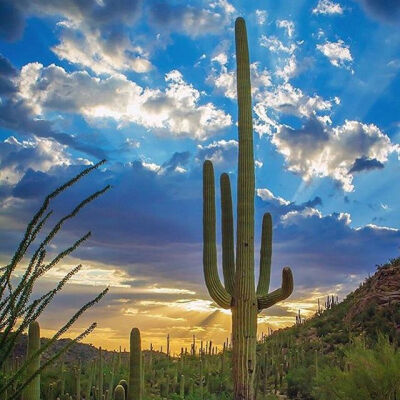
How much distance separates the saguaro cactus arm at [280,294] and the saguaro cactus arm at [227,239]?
659 millimetres

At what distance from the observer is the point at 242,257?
35.6 feet

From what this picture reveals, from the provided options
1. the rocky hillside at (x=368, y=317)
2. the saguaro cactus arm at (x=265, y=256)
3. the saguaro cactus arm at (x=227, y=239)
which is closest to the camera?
the saguaro cactus arm at (x=227, y=239)

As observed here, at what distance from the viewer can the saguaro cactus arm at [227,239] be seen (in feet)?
37.7

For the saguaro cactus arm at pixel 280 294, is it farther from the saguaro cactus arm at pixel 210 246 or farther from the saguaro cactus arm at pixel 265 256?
the saguaro cactus arm at pixel 210 246

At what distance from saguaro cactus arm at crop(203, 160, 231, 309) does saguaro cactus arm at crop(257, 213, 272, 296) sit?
87 cm

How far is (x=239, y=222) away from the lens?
→ 11.1 metres

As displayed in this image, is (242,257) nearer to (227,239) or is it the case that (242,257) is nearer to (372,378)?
(227,239)

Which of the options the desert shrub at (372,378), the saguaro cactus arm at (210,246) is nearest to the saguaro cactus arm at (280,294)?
the saguaro cactus arm at (210,246)

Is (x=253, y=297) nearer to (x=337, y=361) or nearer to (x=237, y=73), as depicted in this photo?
(x=237, y=73)

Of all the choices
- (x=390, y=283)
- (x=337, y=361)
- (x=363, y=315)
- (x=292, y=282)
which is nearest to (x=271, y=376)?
(x=337, y=361)

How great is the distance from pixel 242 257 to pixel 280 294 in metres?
0.98

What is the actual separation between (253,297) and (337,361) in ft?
31.8

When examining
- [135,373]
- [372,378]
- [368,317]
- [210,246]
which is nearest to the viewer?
[135,373]

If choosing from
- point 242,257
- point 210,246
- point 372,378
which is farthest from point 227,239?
point 372,378
